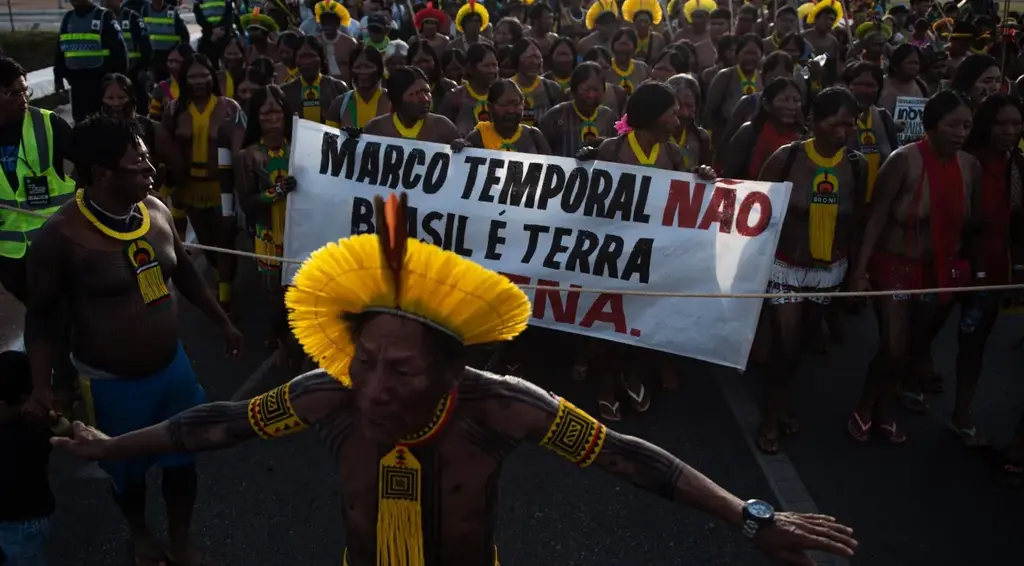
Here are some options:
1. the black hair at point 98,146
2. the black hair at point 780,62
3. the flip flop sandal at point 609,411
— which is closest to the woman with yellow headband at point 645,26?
the black hair at point 780,62

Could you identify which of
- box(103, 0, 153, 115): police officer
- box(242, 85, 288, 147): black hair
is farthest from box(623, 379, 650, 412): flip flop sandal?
box(103, 0, 153, 115): police officer

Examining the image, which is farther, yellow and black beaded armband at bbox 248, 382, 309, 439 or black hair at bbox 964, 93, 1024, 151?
black hair at bbox 964, 93, 1024, 151

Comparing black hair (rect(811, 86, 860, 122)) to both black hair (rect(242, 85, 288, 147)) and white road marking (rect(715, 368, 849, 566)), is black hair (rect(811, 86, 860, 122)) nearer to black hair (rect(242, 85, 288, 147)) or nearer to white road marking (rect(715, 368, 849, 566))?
white road marking (rect(715, 368, 849, 566))

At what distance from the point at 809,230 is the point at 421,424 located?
3.52m

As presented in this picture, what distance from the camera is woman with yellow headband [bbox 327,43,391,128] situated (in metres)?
7.18

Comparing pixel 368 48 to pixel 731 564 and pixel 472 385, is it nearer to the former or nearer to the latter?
pixel 731 564

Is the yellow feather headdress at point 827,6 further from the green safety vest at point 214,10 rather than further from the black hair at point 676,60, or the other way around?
the green safety vest at point 214,10

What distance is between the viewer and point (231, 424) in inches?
106

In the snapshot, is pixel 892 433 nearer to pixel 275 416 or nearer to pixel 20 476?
pixel 275 416

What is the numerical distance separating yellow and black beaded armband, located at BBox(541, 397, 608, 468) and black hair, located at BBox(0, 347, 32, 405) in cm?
221

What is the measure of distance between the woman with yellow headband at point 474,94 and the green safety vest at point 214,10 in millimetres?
6870

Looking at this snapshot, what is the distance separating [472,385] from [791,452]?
3.29 meters

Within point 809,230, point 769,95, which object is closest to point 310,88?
point 769,95

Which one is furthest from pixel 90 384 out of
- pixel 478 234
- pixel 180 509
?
pixel 478 234
